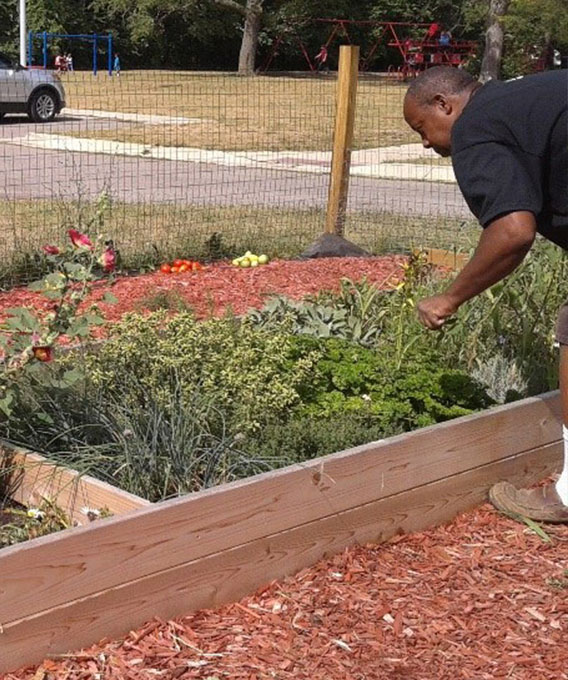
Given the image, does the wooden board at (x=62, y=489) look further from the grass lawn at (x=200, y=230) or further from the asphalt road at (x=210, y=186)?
the asphalt road at (x=210, y=186)

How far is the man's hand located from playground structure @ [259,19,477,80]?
121 feet

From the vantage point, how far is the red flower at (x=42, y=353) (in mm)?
3868

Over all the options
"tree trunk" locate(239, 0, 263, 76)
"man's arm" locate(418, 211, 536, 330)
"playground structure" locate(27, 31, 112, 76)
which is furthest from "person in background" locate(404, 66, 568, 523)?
"tree trunk" locate(239, 0, 263, 76)

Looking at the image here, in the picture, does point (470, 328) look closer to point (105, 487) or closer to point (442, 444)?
point (442, 444)

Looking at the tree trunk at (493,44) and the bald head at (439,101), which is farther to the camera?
the tree trunk at (493,44)

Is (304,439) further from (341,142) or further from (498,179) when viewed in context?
(341,142)

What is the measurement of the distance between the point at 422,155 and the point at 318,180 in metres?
5.29

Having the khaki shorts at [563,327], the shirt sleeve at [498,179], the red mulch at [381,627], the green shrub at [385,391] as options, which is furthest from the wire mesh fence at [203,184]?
the khaki shorts at [563,327]

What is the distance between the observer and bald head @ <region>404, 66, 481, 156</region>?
3.76 meters

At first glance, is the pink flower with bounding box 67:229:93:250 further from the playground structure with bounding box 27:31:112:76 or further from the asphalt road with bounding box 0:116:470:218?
the playground structure with bounding box 27:31:112:76

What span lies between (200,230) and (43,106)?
15.0m

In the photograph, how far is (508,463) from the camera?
4602mm

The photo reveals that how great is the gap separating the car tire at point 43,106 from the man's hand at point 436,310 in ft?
68.9

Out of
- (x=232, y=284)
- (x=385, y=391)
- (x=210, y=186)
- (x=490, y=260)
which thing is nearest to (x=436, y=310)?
(x=490, y=260)
